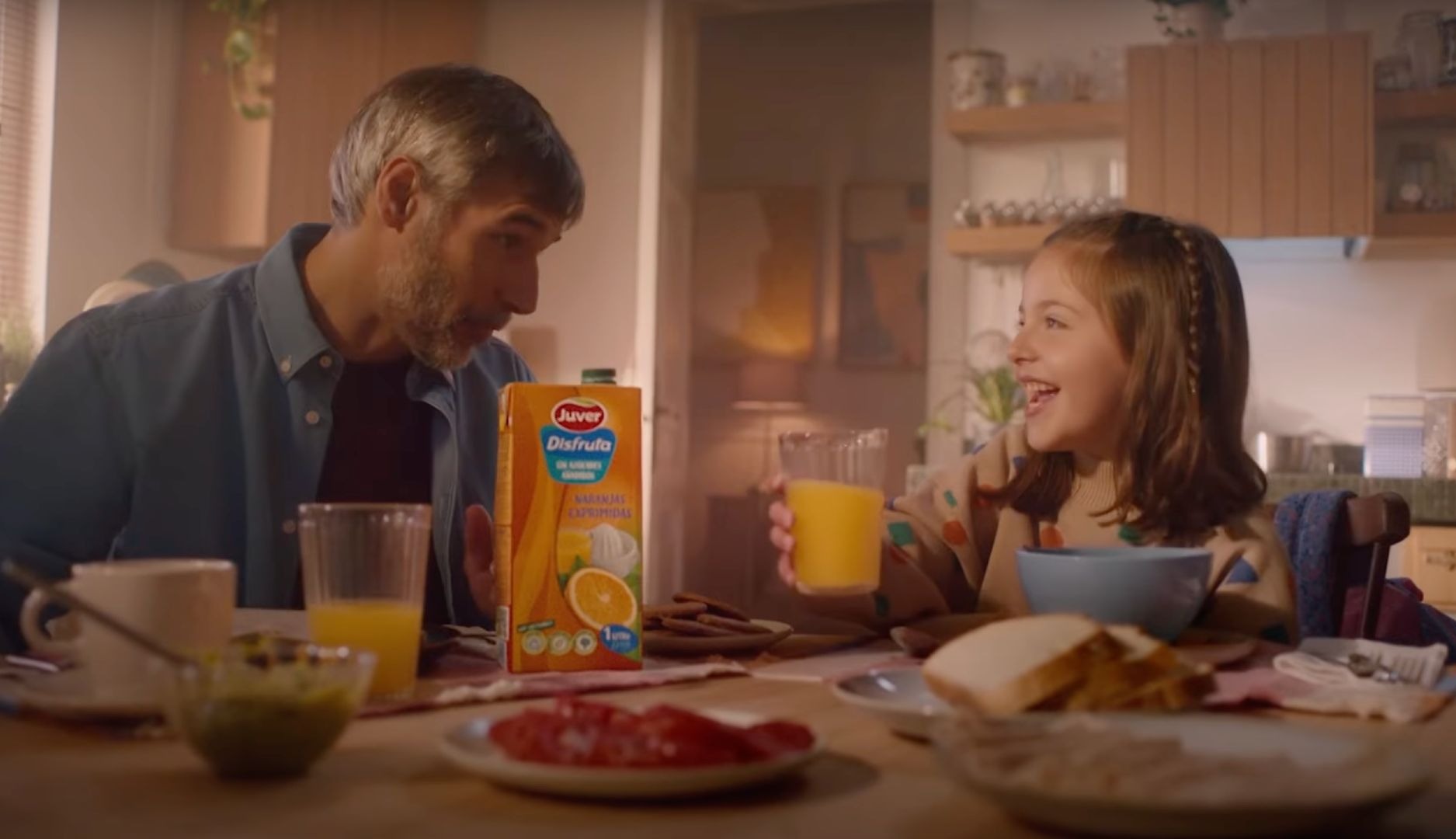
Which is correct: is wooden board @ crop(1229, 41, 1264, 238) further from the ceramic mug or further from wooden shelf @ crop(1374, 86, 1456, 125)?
the ceramic mug

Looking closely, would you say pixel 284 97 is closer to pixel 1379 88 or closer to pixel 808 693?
pixel 1379 88

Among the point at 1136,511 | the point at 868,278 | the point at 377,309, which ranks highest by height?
the point at 868,278

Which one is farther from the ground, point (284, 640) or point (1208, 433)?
point (1208, 433)

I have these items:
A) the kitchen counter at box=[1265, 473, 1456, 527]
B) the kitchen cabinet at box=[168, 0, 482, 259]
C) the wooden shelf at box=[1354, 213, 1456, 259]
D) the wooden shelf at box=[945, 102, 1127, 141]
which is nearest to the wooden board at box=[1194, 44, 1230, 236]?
the wooden shelf at box=[945, 102, 1127, 141]

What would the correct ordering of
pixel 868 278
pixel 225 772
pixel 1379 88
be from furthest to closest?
pixel 868 278 → pixel 1379 88 → pixel 225 772

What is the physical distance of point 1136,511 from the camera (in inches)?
64.2

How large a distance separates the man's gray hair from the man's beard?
0.08m

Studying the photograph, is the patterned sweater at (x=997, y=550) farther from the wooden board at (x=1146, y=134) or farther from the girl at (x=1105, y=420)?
the wooden board at (x=1146, y=134)

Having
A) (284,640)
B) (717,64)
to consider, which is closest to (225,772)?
(284,640)

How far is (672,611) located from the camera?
1.34 metres

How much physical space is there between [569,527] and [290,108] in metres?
4.05

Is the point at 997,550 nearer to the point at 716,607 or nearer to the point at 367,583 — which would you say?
the point at 716,607

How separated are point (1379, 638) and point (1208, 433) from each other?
30cm

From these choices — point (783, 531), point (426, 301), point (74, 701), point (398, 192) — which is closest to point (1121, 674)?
point (783, 531)
